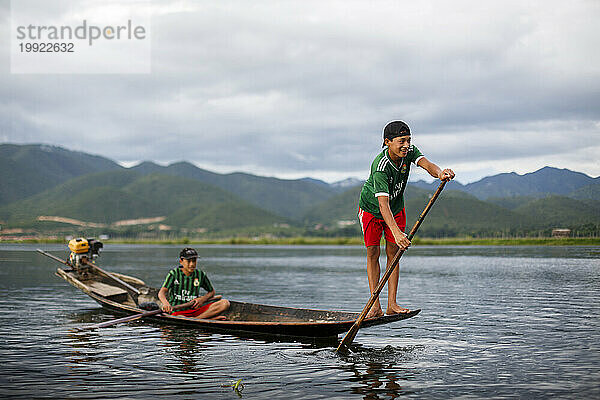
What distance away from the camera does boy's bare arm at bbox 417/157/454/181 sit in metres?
8.69

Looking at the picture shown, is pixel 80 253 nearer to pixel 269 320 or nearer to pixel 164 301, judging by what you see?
pixel 164 301


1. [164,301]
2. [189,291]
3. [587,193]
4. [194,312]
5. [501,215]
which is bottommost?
[194,312]

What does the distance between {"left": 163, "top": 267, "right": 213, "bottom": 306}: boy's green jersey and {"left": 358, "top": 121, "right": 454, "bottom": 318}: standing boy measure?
15.2ft

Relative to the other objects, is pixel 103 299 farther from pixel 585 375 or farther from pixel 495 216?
pixel 495 216

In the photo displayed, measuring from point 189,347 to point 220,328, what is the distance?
114 cm

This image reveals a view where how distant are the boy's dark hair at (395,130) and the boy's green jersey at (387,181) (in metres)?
0.27

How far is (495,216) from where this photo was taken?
14650 cm

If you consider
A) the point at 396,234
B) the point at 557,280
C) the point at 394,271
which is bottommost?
the point at 557,280

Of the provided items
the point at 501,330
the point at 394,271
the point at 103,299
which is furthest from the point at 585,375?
the point at 103,299

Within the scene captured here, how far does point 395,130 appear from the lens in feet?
A: 30.4

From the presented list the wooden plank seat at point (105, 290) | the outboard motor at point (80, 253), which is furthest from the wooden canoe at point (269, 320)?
the outboard motor at point (80, 253)

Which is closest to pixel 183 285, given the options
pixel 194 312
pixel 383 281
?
pixel 194 312

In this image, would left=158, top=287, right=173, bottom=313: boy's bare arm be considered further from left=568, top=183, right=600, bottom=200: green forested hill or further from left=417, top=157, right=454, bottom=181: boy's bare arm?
left=568, top=183, right=600, bottom=200: green forested hill

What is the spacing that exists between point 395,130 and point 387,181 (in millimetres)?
852
